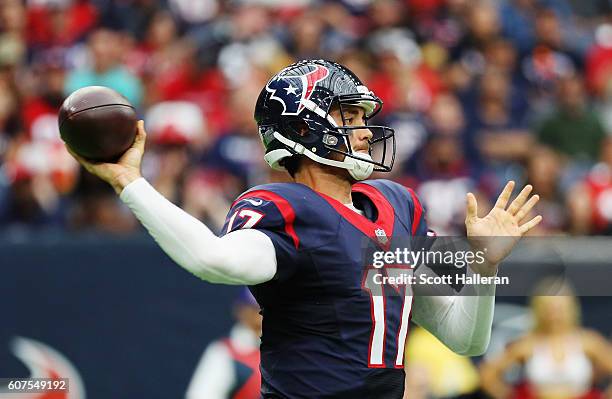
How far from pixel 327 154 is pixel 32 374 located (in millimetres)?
3991

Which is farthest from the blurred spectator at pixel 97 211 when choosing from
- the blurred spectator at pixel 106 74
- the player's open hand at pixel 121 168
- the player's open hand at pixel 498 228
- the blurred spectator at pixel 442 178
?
the player's open hand at pixel 498 228

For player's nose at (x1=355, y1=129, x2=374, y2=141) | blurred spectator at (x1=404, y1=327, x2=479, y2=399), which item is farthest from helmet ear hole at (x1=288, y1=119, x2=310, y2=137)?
blurred spectator at (x1=404, y1=327, x2=479, y2=399)

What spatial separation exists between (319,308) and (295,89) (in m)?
0.72

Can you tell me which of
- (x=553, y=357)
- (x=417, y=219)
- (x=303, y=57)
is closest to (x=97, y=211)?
(x=303, y=57)

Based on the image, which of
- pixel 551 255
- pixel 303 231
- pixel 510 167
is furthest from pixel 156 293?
pixel 303 231

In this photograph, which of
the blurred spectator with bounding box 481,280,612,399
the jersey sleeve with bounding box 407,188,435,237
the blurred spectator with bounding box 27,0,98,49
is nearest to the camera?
the jersey sleeve with bounding box 407,188,435,237

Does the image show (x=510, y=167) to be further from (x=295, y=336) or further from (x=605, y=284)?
(x=295, y=336)

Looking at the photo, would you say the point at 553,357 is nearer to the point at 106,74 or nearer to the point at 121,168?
the point at 121,168

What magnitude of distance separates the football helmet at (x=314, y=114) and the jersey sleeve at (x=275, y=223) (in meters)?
0.25

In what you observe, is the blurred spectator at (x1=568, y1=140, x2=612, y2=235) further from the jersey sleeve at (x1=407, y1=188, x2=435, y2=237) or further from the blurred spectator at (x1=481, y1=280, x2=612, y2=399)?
the jersey sleeve at (x1=407, y1=188, x2=435, y2=237)

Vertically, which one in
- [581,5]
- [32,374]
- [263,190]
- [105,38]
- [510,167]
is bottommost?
[32,374]

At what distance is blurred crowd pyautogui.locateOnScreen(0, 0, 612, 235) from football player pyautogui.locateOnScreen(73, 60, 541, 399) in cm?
414

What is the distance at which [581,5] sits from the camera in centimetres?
1252

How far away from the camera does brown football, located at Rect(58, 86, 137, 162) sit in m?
3.36
